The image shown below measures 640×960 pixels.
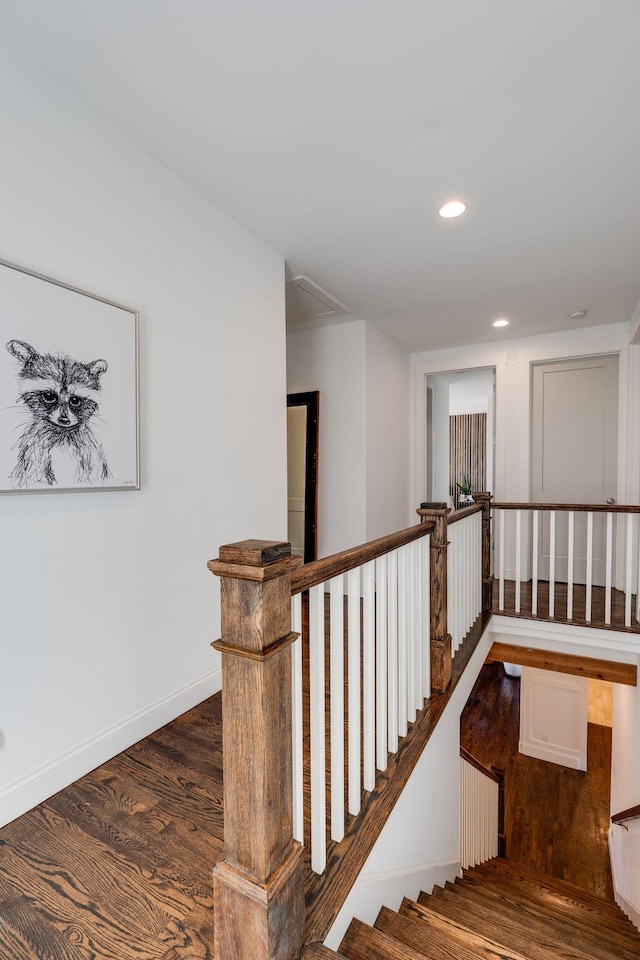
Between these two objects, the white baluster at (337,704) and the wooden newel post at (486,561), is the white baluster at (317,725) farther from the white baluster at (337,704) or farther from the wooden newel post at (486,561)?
the wooden newel post at (486,561)

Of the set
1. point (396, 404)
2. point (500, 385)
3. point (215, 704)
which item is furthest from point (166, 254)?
point (500, 385)

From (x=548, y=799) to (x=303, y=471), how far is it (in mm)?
4484

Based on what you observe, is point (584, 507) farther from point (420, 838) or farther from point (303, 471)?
point (420, 838)

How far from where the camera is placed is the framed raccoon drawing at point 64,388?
144 centimetres

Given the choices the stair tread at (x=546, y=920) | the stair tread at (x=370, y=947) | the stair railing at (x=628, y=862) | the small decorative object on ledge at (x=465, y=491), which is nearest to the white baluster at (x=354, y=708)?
the stair tread at (x=370, y=947)

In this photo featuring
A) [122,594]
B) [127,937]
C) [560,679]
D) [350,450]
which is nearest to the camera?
[127,937]

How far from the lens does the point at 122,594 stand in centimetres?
182

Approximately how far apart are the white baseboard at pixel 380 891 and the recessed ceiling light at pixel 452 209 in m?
2.74

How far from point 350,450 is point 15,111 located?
2.91 m

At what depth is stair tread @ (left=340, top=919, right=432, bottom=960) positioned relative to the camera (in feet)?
4.05

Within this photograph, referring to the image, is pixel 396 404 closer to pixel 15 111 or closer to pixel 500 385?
pixel 500 385

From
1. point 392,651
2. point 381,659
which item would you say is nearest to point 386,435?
point 392,651

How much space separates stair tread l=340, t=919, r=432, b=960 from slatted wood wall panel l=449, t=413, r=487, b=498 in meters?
7.76

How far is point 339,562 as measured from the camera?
127 cm
